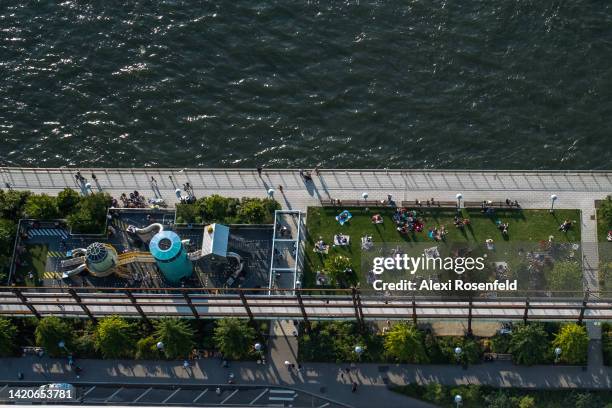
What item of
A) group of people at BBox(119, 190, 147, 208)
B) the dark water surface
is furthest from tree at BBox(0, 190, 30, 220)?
group of people at BBox(119, 190, 147, 208)

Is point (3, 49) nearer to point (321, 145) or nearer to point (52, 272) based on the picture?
point (52, 272)

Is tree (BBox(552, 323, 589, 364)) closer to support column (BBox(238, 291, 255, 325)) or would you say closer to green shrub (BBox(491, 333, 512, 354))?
green shrub (BBox(491, 333, 512, 354))

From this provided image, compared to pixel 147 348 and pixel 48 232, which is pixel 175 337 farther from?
pixel 48 232

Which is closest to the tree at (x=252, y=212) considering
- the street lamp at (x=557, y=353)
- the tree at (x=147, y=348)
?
the tree at (x=147, y=348)

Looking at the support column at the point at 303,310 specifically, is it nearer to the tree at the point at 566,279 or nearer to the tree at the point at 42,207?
the tree at the point at 566,279

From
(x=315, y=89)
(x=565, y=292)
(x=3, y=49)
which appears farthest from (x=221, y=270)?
(x=3, y=49)
